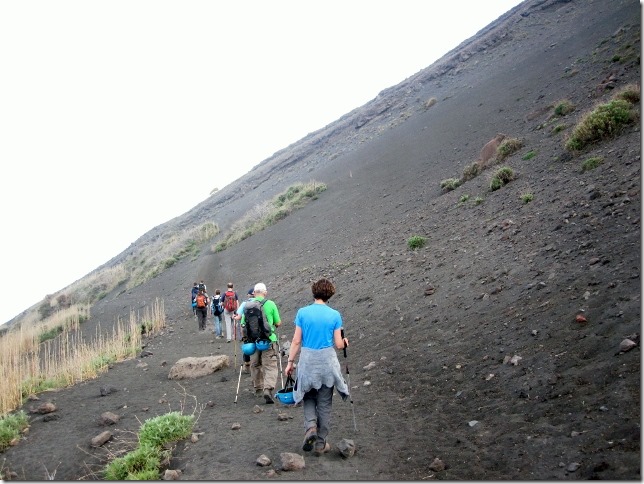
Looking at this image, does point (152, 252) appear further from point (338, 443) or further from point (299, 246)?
point (338, 443)

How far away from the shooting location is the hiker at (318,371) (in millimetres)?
4859

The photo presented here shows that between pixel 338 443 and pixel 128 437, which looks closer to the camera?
pixel 338 443

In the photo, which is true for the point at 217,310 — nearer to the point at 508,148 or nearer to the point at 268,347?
the point at 268,347

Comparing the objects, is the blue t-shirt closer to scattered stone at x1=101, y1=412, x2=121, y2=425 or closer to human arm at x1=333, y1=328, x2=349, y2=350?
human arm at x1=333, y1=328, x2=349, y2=350

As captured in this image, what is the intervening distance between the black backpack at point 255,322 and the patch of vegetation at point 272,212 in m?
26.8

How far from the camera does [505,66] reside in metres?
39.2

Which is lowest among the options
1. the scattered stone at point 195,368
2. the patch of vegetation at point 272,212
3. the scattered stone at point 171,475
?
Answer: the scattered stone at point 195,368

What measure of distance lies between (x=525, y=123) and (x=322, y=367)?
21.6m

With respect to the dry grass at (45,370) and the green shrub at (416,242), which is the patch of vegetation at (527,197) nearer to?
the green shrub at (416,242)

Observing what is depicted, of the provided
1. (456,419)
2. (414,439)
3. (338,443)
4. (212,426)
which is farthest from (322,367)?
(212,426)

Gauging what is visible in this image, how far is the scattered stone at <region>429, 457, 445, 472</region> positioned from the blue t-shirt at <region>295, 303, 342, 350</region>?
1.56m

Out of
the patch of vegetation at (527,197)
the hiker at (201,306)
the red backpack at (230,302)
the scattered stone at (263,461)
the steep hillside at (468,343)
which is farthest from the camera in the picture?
the hiker at (201,306)

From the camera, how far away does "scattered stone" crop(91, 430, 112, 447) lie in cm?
636

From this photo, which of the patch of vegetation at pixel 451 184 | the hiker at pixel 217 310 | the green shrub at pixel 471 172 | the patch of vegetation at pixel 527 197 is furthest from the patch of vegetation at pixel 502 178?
the hiker at pixel 217 310
